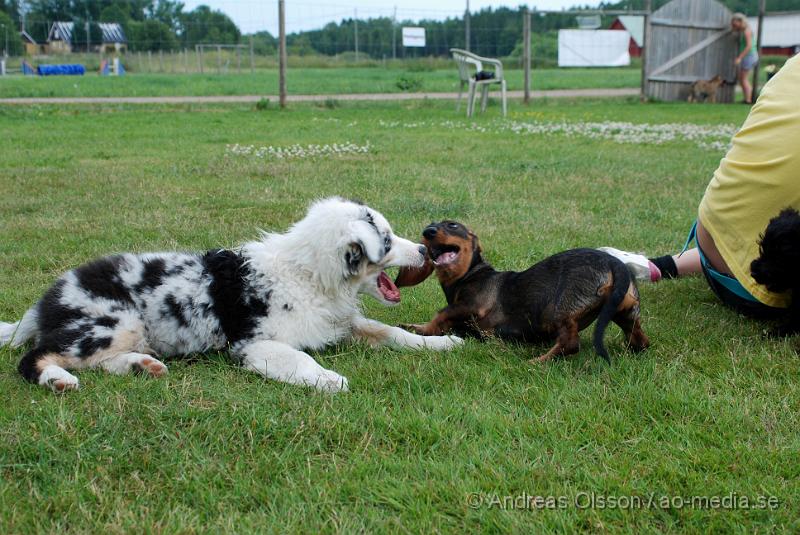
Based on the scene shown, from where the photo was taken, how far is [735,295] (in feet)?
16.8

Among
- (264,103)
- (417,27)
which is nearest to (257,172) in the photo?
(264,103)

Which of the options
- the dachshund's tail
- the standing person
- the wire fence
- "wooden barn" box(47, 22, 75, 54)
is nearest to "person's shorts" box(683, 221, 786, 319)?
the dachshund's tail

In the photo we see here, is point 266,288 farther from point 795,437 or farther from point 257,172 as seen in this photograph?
point 257,172

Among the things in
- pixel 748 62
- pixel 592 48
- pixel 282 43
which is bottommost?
pixel 748 62

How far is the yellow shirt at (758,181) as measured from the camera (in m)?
4.83

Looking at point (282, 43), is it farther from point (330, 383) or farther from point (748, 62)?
point (330, 383)

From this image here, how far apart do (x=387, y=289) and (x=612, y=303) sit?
4.62ft

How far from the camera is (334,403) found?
143 inches

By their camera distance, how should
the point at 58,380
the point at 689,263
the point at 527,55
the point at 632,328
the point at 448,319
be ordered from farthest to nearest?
the point at 527,55 → the point at 689,263 → the point at 448,319 → the point at 632,328 → the point at 58,380

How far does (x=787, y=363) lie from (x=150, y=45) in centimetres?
4164

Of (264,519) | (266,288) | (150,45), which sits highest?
(150,45)

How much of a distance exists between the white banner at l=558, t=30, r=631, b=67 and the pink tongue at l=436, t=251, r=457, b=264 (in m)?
34.5

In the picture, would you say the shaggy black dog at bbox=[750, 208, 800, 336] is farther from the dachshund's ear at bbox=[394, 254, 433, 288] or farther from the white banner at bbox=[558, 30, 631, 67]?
the white banner at bbox=[558, 30, 631, 67]

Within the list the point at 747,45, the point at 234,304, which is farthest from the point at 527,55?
the point at 234,304
